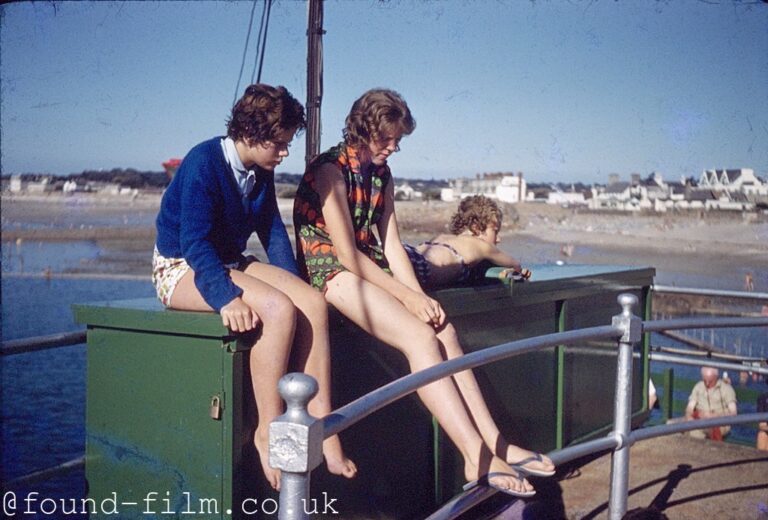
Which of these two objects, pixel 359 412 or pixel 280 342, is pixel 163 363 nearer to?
pixel 280 342

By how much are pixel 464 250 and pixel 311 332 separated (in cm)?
148

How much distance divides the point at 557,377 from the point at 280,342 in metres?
2.44

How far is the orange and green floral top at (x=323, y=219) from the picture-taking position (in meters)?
3.18

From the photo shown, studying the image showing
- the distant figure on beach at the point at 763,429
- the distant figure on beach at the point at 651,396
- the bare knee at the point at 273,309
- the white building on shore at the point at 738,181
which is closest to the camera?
the bare knee at the point at 273,309

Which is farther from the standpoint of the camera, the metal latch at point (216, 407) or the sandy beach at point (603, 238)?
the sandy beach at point (603, 238)

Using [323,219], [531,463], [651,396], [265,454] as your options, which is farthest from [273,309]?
[651,396]

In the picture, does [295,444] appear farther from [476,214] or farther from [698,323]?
[476,214]

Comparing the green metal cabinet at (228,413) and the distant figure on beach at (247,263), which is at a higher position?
the distant figure on beach at (247,263)

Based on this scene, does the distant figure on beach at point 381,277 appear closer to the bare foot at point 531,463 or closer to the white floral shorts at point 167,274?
the bare foot at point 531,463

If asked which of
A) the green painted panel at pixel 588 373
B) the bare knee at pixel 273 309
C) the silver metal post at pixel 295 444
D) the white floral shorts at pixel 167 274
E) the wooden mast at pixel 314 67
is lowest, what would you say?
the green painted panel at pixel 588 373

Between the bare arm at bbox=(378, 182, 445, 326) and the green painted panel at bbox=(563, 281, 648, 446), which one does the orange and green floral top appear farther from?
the green painted panel at bbox=(563, 281, 648, 446)

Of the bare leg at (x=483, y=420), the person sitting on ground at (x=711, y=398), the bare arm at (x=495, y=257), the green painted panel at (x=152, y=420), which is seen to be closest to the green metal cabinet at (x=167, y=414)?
the green painted panel at (x=152, y=420)

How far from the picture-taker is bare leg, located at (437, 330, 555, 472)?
301cm

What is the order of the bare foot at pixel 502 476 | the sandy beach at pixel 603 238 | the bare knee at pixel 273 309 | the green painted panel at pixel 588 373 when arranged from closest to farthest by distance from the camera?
the bare knee at pixel 273 309, the bare foot at pixel 502 476, the green painted panel at pixel 588 373, the sandy beach at pixel 603 238
